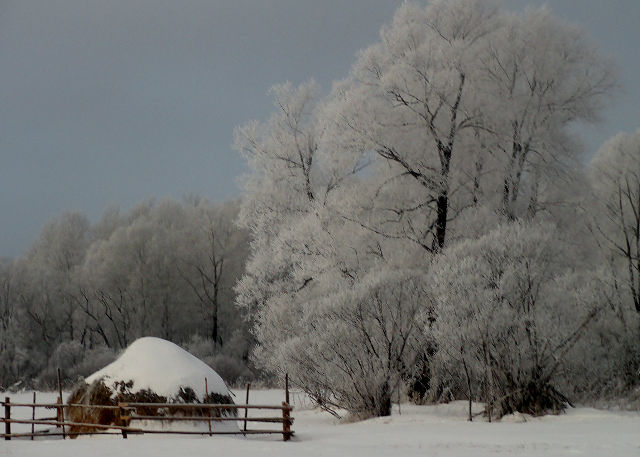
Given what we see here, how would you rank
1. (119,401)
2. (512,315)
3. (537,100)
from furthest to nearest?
(537,100), (512,315), (119,401)

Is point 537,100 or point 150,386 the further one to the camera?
point 537,100

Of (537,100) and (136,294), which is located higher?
(537,100)

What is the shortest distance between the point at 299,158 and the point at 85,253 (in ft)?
108

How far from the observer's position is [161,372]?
15414 millimetres

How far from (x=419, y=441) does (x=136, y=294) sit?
35564 mm

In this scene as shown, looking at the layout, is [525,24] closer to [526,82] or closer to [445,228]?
[526,82]

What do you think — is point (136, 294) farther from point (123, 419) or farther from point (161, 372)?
point (123, 419)

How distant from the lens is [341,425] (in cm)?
1566

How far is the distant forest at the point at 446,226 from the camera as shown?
15.3m

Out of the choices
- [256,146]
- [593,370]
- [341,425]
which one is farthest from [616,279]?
[256,146]

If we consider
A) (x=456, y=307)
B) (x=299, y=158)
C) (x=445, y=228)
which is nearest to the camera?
(x=456, y=307)

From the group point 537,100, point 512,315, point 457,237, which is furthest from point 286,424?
point 537,100

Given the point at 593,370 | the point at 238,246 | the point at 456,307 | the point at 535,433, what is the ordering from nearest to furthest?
the point at 535,433
the point at 456,307
the point at 593,370
the point at 238,246

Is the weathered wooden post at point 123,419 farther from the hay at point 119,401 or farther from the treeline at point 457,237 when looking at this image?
the treeline at point 457,237
